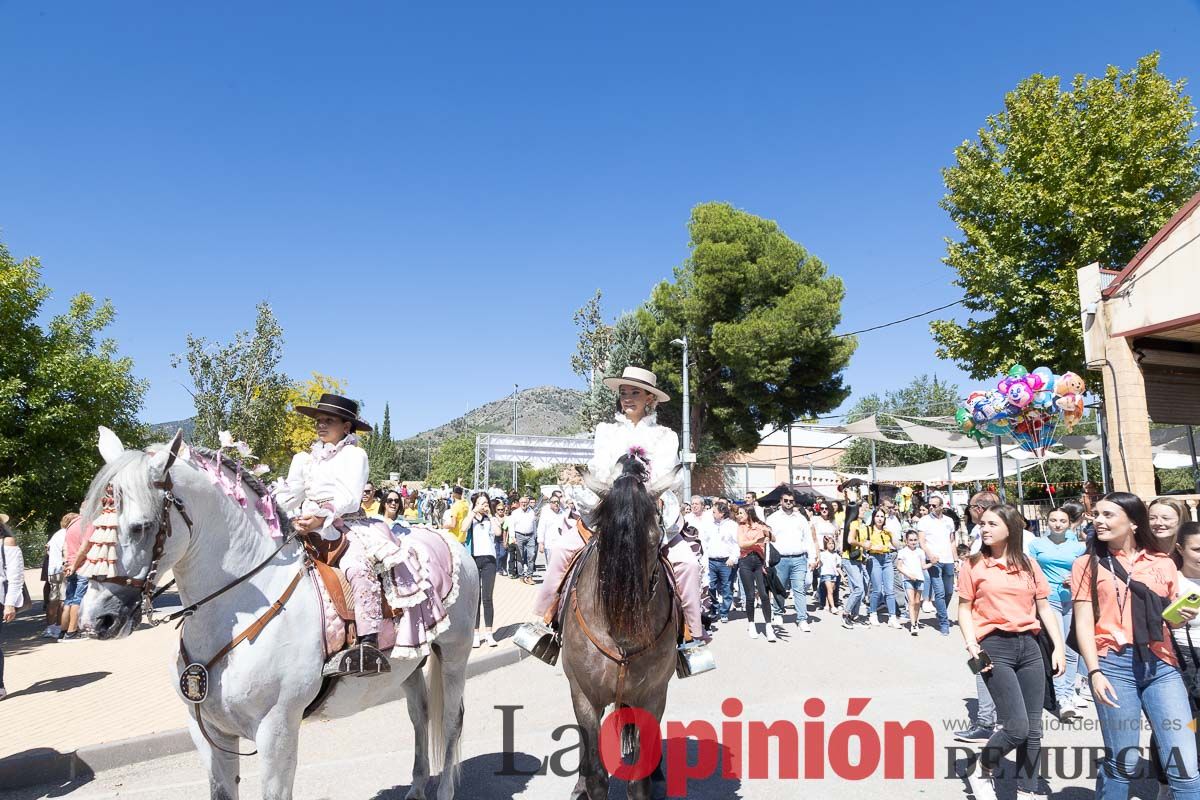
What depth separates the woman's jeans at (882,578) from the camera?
1152cm

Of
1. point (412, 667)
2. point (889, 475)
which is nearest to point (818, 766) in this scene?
point (412, 667)

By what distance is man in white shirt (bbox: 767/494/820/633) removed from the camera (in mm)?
11016

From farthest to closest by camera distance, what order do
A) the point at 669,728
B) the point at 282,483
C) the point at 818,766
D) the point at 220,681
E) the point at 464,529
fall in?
1. the point at 464,529
2. the point at 669,728
3. the point at 818,766
4. the point at 282,483
5. the point at 220,681

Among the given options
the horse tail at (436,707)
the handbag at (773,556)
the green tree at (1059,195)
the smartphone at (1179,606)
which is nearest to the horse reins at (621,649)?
the horse tail at (436,707)

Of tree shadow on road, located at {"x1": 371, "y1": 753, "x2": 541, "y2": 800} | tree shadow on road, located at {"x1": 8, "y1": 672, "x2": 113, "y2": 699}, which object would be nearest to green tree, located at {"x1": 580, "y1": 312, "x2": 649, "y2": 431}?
tree shadow on road, located at {"x1": 8, "y1": 672, "x2": 113, "y2": 699}

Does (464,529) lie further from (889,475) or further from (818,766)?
(889,475)

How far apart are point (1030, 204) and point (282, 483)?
59.8 ft

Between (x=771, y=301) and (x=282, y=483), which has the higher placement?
(x=771, y=301)

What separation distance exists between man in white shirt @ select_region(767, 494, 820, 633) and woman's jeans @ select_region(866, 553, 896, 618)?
1.11 metres

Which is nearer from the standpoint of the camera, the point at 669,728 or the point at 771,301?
the point at 669,728

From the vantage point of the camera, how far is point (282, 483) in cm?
390

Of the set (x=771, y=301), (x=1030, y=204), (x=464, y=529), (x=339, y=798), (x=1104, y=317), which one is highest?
(x=771, y=301)

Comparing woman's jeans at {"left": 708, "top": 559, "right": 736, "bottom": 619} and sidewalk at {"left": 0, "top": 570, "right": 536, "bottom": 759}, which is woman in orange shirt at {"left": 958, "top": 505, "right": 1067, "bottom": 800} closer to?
sidewalk at {"left": 0, "top": 570, "right": 536, "bottom": 759}

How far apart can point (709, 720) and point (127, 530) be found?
5196 mm
